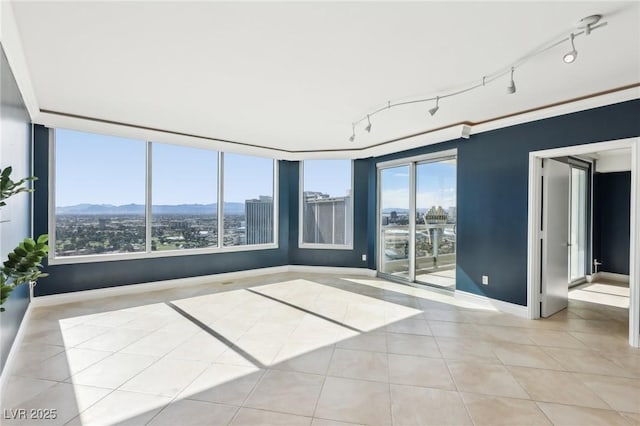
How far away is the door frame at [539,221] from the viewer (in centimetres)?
296

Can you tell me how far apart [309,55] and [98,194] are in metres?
3.96

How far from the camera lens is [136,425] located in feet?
6.13

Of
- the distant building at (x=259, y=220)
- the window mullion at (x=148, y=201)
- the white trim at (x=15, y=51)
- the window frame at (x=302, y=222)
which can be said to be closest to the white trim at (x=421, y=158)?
the window frame at (x=302, y=222)

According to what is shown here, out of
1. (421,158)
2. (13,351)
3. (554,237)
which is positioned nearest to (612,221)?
(554,237)

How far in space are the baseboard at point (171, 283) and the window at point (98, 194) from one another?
1.89 feet

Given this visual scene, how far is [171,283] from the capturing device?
5.09 metres

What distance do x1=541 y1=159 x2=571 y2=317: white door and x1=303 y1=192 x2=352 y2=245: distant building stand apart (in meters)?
3.37

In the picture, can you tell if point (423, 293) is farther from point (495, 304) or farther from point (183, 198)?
point (183, 198)

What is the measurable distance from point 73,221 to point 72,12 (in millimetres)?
3363

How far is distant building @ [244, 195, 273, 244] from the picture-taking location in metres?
6.13

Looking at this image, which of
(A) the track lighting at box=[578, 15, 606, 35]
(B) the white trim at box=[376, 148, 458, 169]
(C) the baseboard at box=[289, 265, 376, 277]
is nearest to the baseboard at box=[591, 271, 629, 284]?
(B) the white trim at box=[376, 148, 458, 169]

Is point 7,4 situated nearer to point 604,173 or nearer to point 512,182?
point 512,182

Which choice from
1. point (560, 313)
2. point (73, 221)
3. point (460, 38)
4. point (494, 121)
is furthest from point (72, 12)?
point (560, 313)

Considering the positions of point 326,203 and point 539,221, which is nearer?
point 539,221
